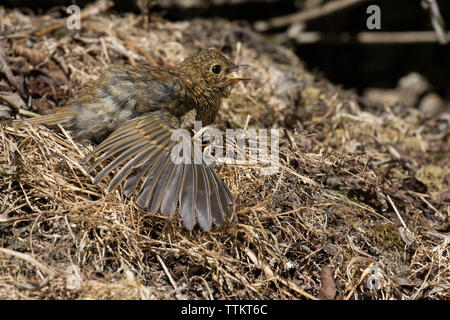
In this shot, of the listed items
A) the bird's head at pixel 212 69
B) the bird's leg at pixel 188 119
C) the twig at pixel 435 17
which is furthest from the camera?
the twig at pixel 435 17

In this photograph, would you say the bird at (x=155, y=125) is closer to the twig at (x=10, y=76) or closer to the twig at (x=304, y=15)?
the twig at (x=10, y=76)

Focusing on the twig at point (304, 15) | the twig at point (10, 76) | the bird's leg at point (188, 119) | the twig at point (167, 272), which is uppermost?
the twig at point (304, 15)

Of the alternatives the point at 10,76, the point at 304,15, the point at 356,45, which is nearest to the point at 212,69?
the point at 10,76

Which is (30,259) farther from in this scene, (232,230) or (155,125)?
(155,125)

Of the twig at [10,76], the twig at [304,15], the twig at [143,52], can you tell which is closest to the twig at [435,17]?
the twig at [304,15]

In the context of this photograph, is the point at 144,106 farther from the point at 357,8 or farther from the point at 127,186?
the point at 357,8

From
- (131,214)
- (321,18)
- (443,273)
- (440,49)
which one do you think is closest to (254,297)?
(131,214)
